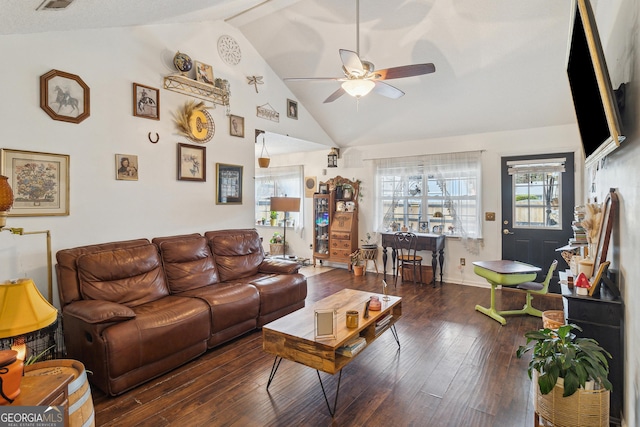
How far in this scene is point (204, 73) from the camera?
12.8ft

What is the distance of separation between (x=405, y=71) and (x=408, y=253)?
3107 mm

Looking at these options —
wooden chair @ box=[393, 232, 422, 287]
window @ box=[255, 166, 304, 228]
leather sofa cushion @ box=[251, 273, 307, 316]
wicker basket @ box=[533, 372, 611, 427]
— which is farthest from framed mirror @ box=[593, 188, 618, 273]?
window @ box=[255, 166, 304, 228]

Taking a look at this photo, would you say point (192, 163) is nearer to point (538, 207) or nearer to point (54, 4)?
point (54, 4)

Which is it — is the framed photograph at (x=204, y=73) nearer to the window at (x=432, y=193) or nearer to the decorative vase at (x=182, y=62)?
the decorative vase at (x=182, y=62)

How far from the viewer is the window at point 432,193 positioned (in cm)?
527

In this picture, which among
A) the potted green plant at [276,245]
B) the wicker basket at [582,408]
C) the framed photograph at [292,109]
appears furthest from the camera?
the potted green plant at [276,245]

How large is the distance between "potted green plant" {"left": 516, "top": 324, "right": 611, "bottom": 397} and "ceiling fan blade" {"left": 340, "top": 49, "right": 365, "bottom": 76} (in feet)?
7.84

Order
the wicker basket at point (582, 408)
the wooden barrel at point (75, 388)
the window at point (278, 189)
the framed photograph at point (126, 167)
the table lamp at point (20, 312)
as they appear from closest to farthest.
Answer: the wooden barrel at point (75, 388) < the table lamp at point (20, 312) < the wicker basket at point (582, 408) < the framed photograph at point (126, 167) < the window at point (278, 189)

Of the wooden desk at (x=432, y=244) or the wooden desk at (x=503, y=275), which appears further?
the wooden desk at (x=432, y=244)

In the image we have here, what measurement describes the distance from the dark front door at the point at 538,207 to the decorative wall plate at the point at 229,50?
412cm

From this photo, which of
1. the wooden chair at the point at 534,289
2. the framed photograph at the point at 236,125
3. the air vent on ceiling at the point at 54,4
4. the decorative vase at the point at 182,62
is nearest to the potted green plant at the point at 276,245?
the framed photograph at the point at 236,125

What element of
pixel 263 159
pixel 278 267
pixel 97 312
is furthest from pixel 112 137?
pixel 263 159

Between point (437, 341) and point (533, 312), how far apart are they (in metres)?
1.49

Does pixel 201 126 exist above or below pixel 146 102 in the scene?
below
